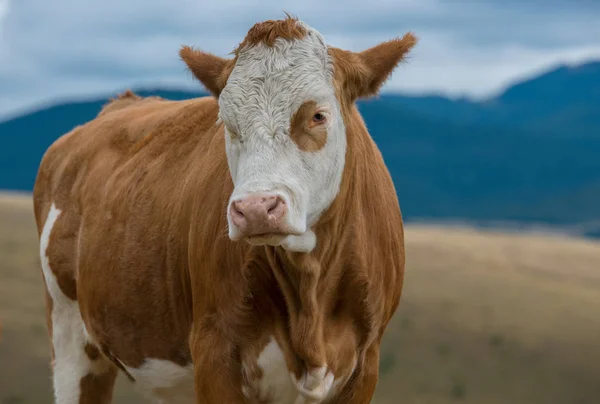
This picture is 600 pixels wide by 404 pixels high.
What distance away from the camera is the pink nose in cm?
492

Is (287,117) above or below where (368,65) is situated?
below

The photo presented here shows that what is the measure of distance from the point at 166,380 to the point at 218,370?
1.36 m

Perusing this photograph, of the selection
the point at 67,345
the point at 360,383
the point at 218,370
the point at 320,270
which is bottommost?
the point at 67,345

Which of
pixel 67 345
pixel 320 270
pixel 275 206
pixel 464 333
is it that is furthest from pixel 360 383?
pixel 464 333

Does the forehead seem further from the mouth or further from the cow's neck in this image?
the mouth

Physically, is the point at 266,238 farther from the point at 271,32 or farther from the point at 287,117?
the point at 271,32

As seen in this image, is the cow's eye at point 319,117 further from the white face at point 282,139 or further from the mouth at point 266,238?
the mouth at point 266,238

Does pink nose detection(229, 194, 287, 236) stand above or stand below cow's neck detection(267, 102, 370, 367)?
above

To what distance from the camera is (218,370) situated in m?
5.97

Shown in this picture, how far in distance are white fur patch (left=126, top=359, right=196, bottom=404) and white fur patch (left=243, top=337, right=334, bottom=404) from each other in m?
1.07

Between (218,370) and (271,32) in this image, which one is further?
(218,370)

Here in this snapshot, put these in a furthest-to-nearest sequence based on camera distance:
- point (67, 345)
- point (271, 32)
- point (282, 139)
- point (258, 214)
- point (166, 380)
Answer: point (67, 345) → point (166, 380) → point (271, 32) → point (282, 139) → point (258, 214)

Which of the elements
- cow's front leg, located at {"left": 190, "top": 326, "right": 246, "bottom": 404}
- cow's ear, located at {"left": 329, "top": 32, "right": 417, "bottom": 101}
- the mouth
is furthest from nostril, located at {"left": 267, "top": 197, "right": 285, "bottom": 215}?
cow's front leg, located at {"left": 190, "top": 326, "right": 246, "bottom": 404}

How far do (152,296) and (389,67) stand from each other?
2.33 m
